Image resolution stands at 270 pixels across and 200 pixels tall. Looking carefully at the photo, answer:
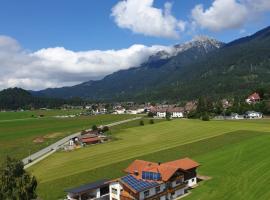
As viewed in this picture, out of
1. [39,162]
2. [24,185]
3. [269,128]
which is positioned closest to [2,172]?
[24,185]

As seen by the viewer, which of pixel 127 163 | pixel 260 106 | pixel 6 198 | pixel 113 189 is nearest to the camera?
pixel 6 198

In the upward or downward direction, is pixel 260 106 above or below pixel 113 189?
above

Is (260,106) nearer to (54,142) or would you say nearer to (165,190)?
(54,142)

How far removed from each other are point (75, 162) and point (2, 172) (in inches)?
1402

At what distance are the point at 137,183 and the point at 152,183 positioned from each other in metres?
2.03

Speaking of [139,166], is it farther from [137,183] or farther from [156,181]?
[137,183]

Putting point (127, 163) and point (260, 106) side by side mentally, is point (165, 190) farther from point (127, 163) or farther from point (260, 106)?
point (260, 106)

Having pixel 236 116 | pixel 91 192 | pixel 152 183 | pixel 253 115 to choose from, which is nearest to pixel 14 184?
pixel 91 192

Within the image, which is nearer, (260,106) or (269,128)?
(269,128)

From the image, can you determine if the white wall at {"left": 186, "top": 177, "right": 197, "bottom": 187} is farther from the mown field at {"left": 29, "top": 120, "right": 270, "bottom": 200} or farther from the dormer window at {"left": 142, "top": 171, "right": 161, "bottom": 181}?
the dormer window at {"left": 142, "top": 171, "right": 161, "bottom": 181}

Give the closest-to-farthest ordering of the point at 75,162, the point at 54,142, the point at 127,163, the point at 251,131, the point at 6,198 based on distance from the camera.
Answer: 1. the point at 6,198
2. the point at 127,163
3. the point at 75,162
4. the point at 251,131
5. the point at 54,142

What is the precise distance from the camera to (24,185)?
42969 millimetres

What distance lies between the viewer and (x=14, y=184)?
4309cm

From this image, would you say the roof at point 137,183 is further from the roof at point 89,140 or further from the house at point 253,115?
the house at point 253,115
